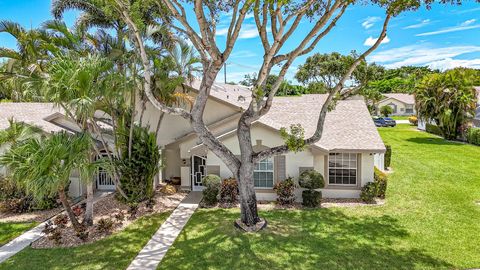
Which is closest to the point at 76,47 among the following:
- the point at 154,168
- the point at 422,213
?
the point at 154,168

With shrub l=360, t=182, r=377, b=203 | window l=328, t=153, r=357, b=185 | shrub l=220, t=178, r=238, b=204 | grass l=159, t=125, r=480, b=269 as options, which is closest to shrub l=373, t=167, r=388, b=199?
shrub l=360, t=182, r=377, b=203

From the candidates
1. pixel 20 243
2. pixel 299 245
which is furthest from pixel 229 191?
pixel 20 243

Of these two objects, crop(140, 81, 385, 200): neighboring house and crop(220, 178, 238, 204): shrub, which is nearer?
crop(220, 178, 238, 204): shrub

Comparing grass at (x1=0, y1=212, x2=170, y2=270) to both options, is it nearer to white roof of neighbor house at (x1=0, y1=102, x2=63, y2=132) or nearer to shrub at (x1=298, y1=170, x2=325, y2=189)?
shrub at (x1=298, y1=170, x2=325, y2=189)

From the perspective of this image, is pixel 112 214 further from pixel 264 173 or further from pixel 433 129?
pixel 433 129

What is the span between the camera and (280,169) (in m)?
16.9

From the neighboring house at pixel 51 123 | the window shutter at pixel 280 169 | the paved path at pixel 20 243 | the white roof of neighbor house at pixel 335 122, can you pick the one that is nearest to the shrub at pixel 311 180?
the window shutter at pixel 280 169

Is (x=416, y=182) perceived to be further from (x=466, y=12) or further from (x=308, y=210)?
(x=466, y=12)

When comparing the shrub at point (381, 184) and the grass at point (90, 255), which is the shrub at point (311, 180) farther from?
the grass at point (90, 255)

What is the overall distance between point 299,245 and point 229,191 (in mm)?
5827

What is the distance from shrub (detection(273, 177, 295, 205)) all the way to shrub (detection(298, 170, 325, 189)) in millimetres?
521

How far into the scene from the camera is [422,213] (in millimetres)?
14391

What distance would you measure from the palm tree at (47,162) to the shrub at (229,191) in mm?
6919

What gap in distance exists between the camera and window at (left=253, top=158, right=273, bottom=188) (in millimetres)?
17016
